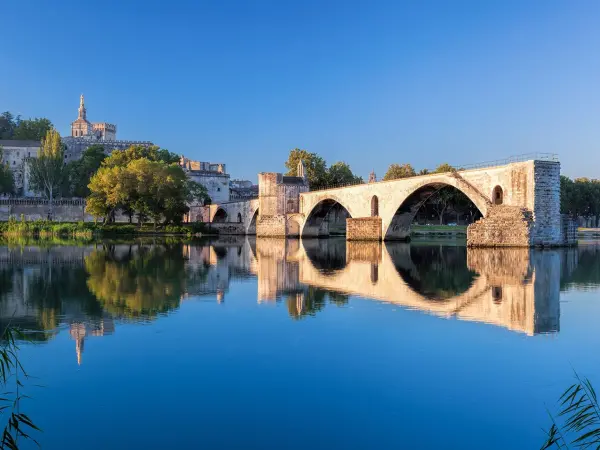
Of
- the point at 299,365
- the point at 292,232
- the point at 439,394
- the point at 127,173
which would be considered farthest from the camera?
the point at 292,232

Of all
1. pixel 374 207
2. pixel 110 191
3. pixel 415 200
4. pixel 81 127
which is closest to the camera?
pixel 415 200

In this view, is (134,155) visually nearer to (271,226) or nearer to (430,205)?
(271,226)

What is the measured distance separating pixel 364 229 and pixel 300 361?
124 feet

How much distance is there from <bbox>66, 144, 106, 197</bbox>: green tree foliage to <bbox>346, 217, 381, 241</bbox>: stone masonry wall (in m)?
45.9

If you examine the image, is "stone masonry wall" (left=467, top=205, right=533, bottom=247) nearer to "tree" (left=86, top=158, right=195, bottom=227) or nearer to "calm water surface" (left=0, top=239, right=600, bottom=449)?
"calm water surface" (left=0, top=239, right=600, bottom=449)

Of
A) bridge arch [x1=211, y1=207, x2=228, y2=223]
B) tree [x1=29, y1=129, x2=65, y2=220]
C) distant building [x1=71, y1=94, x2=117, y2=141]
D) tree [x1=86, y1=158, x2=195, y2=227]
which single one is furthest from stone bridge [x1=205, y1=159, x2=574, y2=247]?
distant building [x1=71, y1=94, x2=117, y2=141]

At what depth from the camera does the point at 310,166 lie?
7206 cm

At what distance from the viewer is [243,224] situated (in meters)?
66.6

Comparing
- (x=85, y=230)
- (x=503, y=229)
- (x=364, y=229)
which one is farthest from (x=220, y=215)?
(x=503, y=229)

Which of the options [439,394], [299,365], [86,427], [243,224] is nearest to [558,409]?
[439,394]

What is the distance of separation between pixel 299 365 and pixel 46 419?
3178 millimetres

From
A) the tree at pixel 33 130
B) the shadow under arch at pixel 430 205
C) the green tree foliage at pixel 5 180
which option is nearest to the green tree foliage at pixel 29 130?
the tree at pixel 33 130

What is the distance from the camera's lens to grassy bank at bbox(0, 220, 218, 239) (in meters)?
51.3

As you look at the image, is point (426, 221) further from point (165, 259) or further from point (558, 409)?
point (558, 409)
